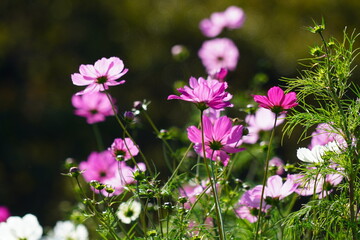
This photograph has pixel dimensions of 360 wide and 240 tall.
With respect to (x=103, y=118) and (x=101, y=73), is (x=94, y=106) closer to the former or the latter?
(x=103, y=118)

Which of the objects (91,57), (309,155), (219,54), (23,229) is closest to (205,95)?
(309,155)

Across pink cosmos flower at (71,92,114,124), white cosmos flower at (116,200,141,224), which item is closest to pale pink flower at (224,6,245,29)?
pink cosmos flower at (71,92,114,124)

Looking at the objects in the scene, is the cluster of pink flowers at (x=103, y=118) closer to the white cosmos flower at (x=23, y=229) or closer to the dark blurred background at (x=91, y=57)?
the white cosmos flower at (x=23, y=229)

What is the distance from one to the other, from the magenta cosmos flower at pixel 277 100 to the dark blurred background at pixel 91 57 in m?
2.58

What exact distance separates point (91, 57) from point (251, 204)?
10.2ft

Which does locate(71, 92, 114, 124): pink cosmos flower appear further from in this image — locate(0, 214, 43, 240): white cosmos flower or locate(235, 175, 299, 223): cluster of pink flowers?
locate(235, 175, 299, 223): cluster of pink flowers

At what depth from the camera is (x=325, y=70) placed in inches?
35.9

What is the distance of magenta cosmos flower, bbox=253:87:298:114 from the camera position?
91 cm

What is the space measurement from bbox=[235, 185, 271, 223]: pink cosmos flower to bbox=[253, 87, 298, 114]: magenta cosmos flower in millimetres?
167

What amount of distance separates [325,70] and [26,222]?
0.57 meters

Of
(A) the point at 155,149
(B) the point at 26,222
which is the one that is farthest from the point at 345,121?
(A) the point at 155,149

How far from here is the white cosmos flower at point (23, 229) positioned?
1131 millimetres

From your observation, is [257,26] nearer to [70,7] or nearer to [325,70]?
[70,7]

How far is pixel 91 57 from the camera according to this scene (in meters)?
4.05
